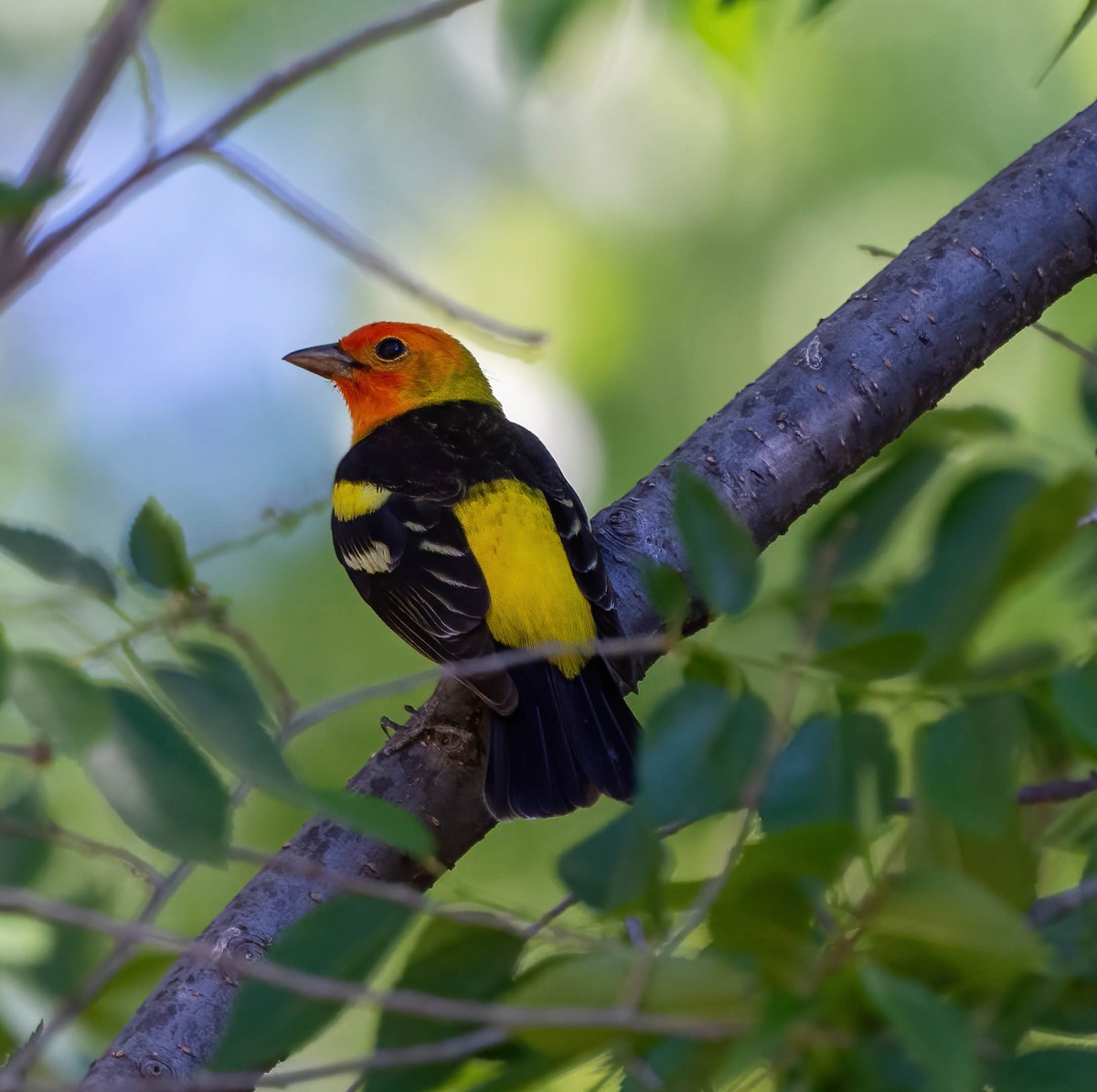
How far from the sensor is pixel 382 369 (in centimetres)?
528

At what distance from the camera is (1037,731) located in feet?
5.19

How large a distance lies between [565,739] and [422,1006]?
1.91 meters

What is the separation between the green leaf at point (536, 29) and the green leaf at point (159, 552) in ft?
4.51

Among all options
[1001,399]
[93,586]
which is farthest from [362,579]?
[1001,399]

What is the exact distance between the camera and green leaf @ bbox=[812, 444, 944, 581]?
1.59m

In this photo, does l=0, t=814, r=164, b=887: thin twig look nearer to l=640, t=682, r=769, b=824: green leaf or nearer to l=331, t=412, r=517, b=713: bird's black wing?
l=640, t=682, r=769, b=824: green leaf

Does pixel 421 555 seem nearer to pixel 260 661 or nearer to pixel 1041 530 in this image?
pixel 260 661

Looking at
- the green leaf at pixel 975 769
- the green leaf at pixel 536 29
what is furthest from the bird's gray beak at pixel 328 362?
the green leaf at pixel 975 769

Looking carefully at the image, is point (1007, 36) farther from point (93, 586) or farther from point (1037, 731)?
point (93, 586)

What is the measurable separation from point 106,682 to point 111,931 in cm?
25

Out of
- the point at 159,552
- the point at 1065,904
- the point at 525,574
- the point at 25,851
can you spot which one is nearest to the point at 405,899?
the point at 159,552

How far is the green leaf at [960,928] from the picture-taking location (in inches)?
43.3

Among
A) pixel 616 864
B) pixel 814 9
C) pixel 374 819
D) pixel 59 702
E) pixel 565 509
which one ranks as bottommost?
pixel 616 864

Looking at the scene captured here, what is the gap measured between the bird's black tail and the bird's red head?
2.23m
